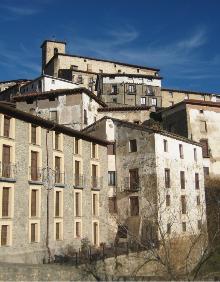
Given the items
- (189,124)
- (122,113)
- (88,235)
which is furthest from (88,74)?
(88,235)

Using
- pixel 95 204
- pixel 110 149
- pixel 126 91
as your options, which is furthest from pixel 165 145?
pixel 126 91

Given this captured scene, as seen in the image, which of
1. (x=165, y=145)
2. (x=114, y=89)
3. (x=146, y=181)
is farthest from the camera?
(x=114, y=89)

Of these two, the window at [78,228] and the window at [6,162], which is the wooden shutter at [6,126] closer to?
the window at [6,162]

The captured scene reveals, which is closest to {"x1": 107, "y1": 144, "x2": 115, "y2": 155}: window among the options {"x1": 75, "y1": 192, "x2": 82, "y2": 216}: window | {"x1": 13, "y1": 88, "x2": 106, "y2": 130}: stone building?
{"x1": 13, "y1": 88, "x2": 106, "y2": 130}: stone building

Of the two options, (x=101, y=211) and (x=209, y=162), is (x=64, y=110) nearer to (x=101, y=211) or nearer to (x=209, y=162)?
(x=101, y=211)

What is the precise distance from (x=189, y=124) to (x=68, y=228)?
24.5 meters

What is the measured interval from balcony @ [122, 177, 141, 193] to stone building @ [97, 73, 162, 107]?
27.2 metres

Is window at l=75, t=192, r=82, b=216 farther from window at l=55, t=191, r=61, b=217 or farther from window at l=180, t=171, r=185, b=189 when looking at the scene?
window at l=180, t=171, r=185, b=189

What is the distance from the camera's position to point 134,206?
39500mm

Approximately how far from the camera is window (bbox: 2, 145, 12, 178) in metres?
28.1

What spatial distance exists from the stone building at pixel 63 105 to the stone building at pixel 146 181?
195 inches

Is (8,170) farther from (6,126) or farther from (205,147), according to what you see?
(205,147)

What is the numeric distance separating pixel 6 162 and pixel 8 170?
0.64 meters

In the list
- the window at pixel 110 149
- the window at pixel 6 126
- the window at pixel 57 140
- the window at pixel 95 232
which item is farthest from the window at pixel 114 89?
the window at pixel 6 126
